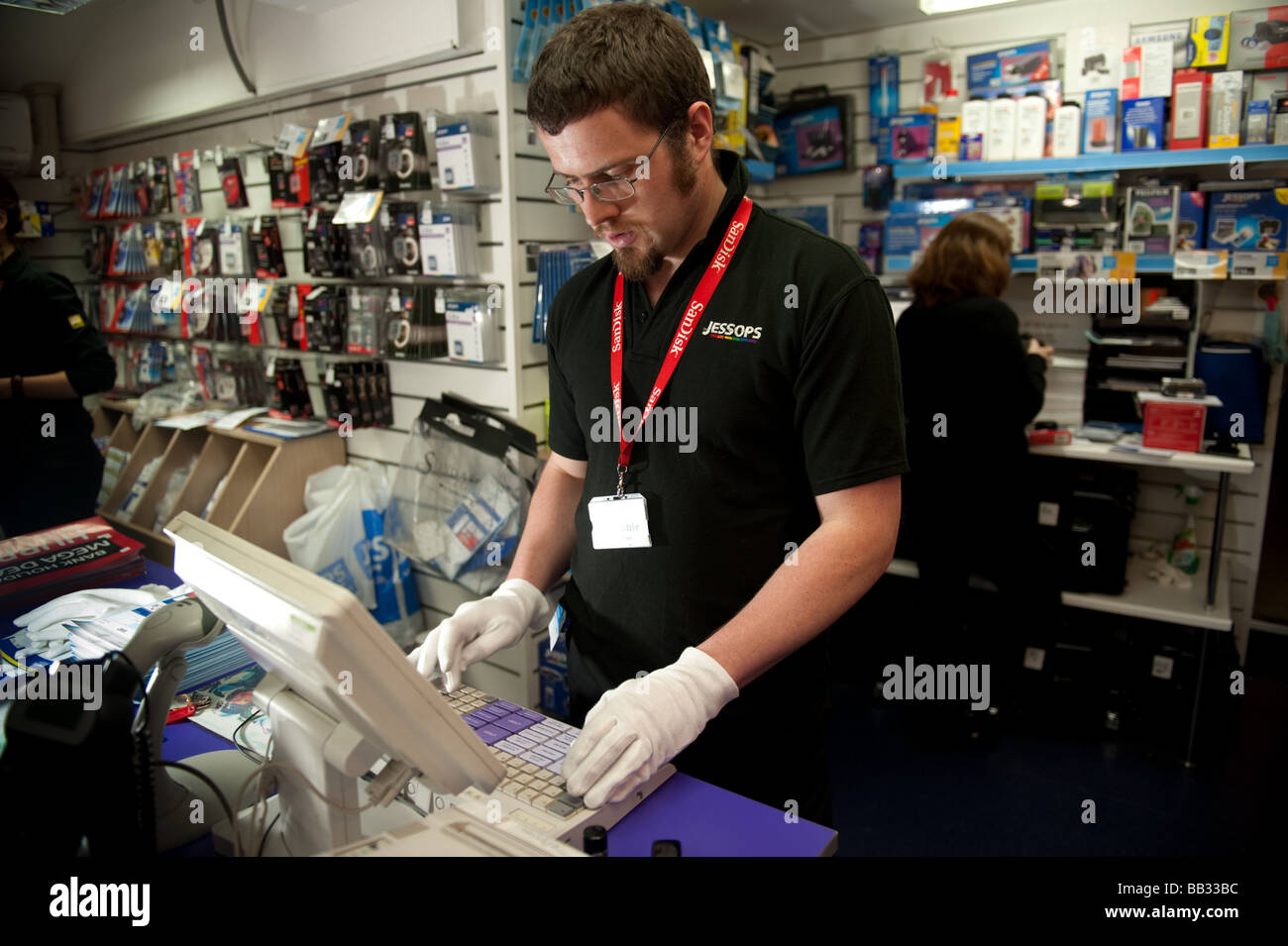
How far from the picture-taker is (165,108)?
4.28 meters

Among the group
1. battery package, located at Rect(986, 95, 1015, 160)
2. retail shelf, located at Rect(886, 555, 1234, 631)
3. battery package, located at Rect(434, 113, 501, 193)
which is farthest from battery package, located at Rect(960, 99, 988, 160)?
battery package, located at Rect(434, 113, 501, 193)

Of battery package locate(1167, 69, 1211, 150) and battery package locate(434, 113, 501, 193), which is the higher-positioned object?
battery package locate(1167, 69, 1211, 150)

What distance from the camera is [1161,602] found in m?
3.34

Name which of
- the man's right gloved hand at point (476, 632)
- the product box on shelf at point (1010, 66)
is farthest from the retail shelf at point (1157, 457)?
the man's right gloved hand at point (476, 632)

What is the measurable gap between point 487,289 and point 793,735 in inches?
84.6

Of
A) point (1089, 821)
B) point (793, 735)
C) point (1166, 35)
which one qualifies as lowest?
point (1089, 821)

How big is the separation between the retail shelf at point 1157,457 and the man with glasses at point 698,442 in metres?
2.30

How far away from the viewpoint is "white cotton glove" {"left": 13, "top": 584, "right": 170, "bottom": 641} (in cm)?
188

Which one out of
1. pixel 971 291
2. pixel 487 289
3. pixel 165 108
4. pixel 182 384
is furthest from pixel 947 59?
pixel 182 384

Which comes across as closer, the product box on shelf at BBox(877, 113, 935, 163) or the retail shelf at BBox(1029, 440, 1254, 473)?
the retail shelf at BBox(1029, 440, 1254, 473)

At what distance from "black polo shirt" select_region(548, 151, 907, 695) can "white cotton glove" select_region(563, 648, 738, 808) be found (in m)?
0.21

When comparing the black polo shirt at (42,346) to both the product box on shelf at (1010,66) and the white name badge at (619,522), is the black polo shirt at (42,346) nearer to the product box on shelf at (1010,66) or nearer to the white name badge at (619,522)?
the white name badge at (619,522)

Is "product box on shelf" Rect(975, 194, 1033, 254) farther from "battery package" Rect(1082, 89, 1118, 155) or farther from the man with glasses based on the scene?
the man with glasses
